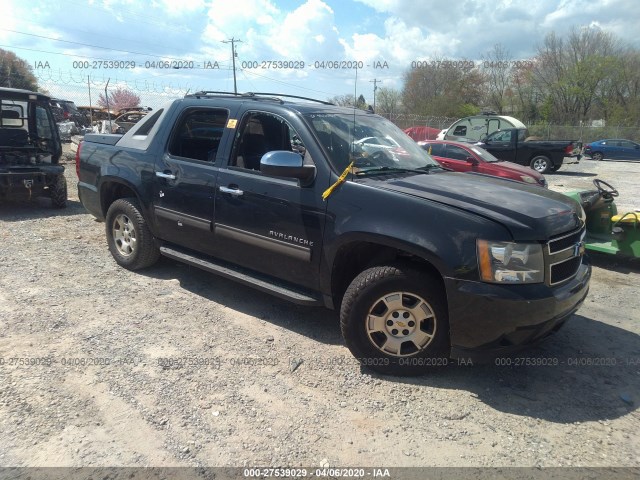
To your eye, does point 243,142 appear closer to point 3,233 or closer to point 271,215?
point 271,215

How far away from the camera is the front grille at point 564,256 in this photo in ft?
9.89

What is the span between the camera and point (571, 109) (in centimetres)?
4606

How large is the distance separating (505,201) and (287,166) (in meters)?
1.53

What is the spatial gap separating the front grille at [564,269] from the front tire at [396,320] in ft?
2.35

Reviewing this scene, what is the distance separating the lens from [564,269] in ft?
10.4

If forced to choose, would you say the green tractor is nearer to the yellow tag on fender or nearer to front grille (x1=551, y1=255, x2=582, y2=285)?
front grille (x1=551, y1=255, x2=582, y2=285)

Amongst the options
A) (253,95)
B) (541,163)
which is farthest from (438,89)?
(253,95)

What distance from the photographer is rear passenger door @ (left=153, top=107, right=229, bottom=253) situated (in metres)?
4.27

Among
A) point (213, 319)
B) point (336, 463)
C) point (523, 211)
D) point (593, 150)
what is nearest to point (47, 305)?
point (213, 319)

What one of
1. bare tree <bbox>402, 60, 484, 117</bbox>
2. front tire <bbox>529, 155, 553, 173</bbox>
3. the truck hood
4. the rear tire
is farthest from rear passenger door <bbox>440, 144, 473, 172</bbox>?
bare tree <bbox>402, 60, 484, 117</bbox>

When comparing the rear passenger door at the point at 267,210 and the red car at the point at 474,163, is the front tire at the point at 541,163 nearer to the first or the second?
the red car at the point at 474,163

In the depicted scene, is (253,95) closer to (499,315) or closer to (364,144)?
(364,144)

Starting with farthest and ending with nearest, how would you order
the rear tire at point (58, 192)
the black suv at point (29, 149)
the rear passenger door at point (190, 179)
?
the rear tire at point (58, 192) → the black suv at point (29, 149) → the rear passenger door at point (190, 179)

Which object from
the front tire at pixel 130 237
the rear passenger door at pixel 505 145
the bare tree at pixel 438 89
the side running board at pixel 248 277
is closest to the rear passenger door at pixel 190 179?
the side running board at pixel 248 277
